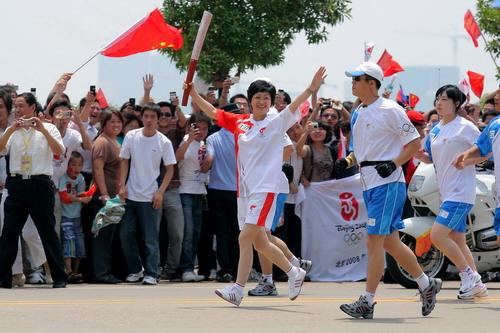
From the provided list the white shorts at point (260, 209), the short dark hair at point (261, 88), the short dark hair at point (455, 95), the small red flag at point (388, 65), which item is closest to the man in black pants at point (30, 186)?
the short dark hair at point (261, 88)

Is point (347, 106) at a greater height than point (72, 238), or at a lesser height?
greater

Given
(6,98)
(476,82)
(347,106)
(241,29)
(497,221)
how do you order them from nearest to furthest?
(497,221)
(6,98)
(347,106)
(476,82)
(241,29)

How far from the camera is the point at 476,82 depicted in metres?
23.4

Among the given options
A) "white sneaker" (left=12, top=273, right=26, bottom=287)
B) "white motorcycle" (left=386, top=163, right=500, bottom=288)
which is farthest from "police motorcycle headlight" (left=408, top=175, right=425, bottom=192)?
"white sneaker" (left=12, top=273, right=26, bottom=287)

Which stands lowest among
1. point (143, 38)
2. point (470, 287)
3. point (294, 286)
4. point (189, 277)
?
point (189, 277)

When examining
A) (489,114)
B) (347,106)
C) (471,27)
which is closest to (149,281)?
(347,106)

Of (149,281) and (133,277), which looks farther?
(133,277)

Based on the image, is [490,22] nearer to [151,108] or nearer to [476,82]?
[476,82]

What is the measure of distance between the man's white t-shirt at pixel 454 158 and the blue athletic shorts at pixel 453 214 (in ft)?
0.16

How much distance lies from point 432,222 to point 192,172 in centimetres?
330

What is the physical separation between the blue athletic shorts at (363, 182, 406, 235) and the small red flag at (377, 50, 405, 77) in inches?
415

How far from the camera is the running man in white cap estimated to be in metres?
11.2

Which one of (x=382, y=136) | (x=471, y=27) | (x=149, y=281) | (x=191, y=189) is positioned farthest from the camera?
(x=471, y=27)

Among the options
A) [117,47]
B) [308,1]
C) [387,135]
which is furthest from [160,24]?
[308,1]
